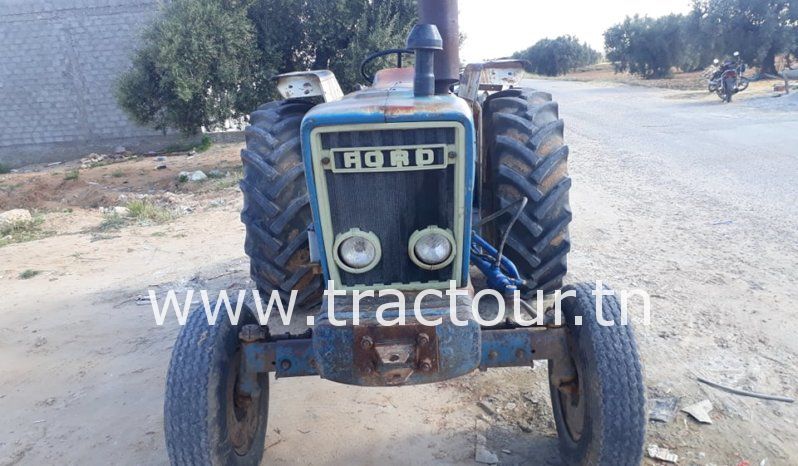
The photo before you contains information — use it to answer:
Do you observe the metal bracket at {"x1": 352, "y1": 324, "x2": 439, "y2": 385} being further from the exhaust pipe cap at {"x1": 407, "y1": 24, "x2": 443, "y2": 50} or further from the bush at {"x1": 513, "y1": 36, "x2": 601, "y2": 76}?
the bush at {"x1": 513, "y1": 36, "x2": 601, "y2": 76}

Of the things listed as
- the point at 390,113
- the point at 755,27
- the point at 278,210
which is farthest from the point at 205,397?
the point at 755,27

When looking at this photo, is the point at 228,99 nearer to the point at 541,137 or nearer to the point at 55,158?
the point at 55,158

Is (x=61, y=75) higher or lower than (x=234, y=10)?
lower

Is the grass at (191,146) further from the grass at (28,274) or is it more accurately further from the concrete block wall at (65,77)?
the grass at (28,274)

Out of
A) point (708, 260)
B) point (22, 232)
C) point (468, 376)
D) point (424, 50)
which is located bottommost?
point (22, 232)

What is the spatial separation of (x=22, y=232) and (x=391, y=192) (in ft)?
25.4

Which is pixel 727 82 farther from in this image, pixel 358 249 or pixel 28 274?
pixel 358 249

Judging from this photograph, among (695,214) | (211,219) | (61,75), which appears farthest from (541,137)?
(61,75)

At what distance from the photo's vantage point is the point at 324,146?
2529mm

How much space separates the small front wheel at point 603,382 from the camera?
98.3 inches

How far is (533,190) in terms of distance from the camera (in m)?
3.33

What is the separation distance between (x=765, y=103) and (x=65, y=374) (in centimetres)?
1774

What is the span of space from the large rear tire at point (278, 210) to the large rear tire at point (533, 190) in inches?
42.9

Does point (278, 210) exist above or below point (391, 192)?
below
